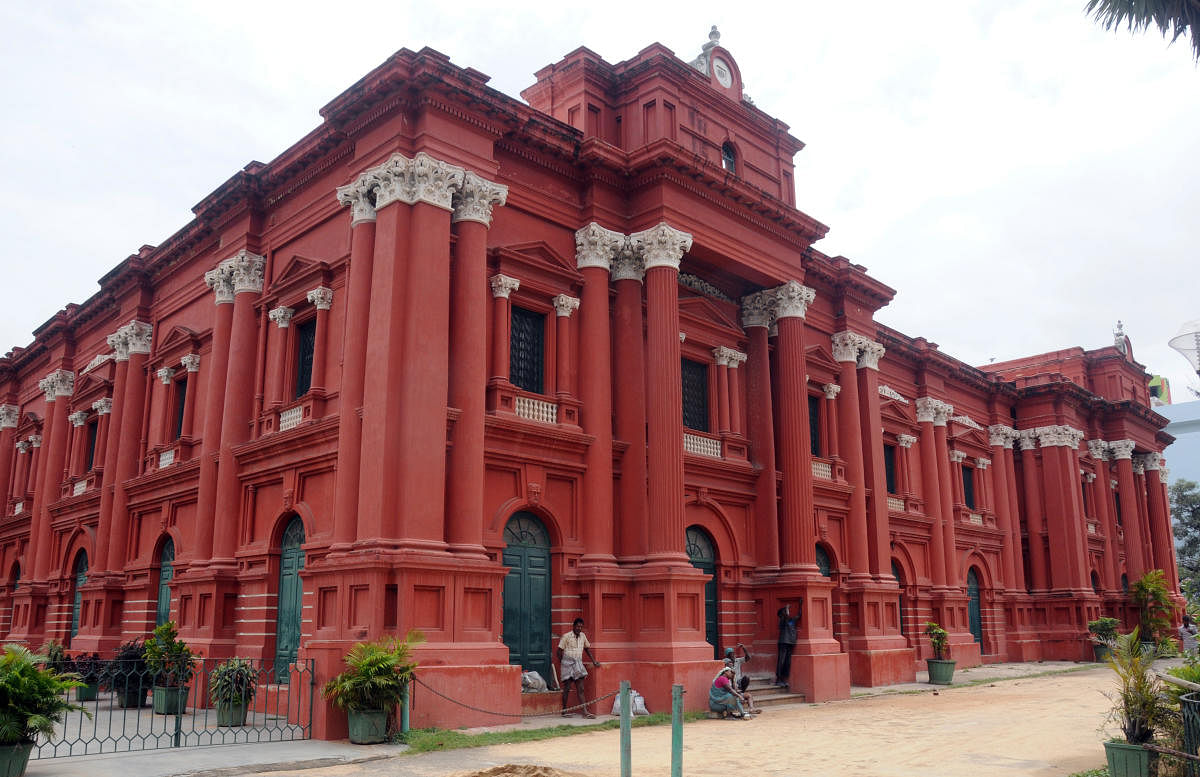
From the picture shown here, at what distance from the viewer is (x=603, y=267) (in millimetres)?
19875

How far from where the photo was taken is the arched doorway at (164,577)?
22625 millimetres

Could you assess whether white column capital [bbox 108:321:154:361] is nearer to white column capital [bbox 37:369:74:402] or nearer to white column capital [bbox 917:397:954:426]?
white column capital [bbox 37:369:74:402]

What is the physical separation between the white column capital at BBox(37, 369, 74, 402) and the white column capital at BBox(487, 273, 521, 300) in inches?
742

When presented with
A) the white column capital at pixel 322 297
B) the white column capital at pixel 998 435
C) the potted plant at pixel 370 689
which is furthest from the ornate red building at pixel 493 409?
the white column capital at pixel 998 435

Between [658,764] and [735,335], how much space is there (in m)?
13.4

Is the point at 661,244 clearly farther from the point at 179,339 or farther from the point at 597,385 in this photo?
the point at 179,339

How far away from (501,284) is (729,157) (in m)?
8.06

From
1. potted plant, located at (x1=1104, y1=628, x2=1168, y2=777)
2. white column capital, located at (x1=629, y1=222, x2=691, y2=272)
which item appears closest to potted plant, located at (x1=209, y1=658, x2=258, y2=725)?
white column capital, located at (x1=629, y1=222, x2=691, y2=272)

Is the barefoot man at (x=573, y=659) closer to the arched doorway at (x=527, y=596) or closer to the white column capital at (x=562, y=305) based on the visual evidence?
the arched doorway at (x=527, y=596)

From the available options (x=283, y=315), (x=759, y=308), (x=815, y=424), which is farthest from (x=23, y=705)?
(x=815, y=424)

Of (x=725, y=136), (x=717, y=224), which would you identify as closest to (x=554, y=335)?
(x=717, y=224)

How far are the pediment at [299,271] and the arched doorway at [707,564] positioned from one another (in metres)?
9.30

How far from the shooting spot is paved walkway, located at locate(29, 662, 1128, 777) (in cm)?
1120

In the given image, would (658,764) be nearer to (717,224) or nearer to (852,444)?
(717,224)
